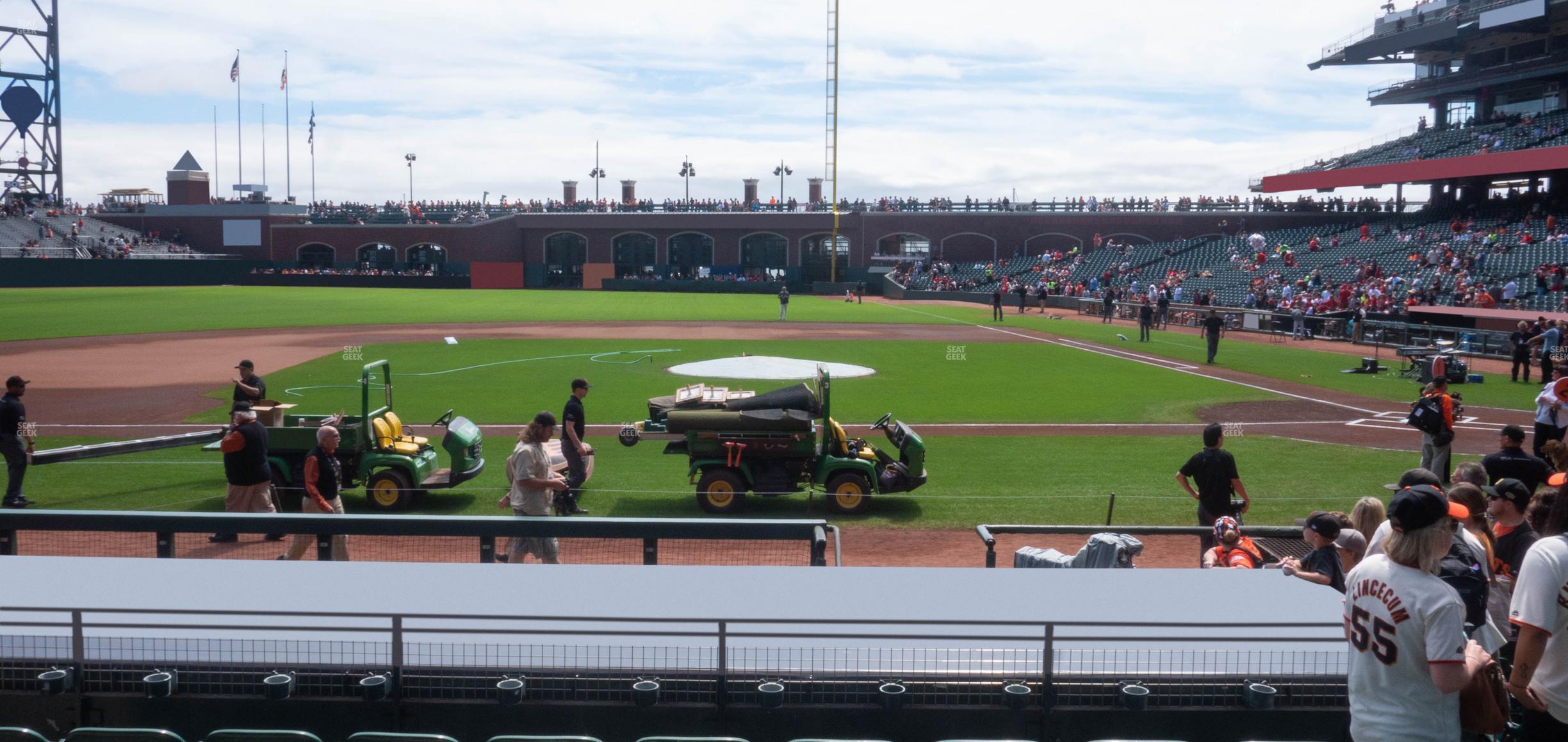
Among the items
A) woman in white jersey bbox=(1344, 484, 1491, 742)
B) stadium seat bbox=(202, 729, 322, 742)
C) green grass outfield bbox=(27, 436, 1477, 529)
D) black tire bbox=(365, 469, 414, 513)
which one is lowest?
green grass outfield bbox=(27, 436, 1477, 529)

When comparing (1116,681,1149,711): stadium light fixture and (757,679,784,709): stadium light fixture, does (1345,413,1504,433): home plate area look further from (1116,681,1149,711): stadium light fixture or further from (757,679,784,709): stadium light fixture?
(757,679,784,709): stadium light fixture

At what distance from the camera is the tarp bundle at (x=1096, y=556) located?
7.80 m

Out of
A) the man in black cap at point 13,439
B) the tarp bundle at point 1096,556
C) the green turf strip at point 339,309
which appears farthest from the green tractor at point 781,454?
the green turf strip at point 339,309

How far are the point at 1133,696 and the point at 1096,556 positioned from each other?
9.47ft

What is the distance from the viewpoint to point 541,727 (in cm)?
538

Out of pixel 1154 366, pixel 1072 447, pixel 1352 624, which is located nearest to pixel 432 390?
pixel 1072 447

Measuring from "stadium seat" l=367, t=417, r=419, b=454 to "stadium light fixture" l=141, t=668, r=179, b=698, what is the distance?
9.25m

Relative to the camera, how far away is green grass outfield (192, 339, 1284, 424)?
23.4 metres

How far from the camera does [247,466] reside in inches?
450

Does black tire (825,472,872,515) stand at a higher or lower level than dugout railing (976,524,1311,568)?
lower

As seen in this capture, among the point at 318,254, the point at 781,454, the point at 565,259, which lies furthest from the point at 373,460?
the point at 318,254

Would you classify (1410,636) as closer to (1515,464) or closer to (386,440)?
(1515,464)

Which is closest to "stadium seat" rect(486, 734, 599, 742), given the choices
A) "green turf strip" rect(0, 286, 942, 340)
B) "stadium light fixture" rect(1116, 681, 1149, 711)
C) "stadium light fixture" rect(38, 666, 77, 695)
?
"stadium light fixture" rect(38, 666, 77, 695)

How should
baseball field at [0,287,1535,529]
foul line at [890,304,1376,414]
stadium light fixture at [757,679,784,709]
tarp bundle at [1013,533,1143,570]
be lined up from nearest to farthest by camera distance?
stadium light fixture at [757,679,784,709] < tarp bundle at [1013,533,1143,570] < baseball field at [0,287,1535,529] < foul line at [890,304,1376,414]
